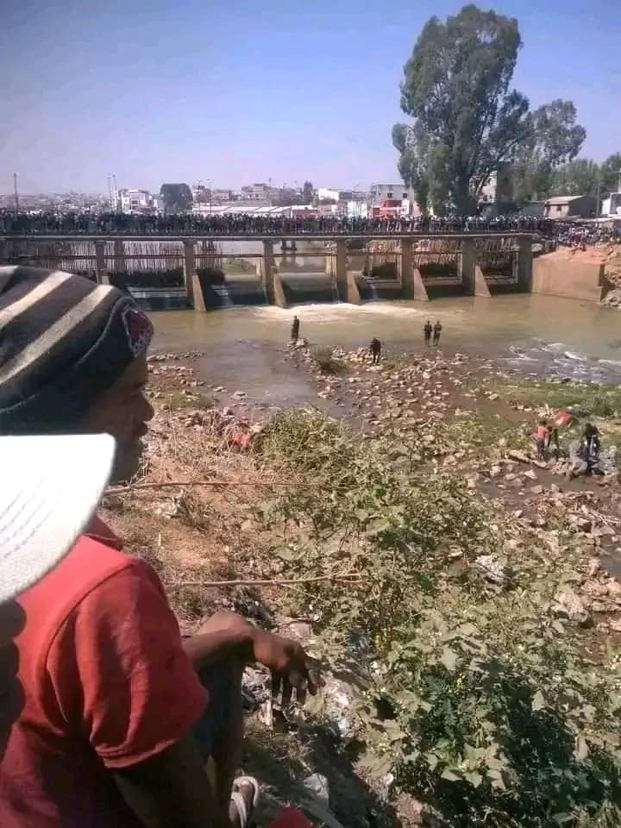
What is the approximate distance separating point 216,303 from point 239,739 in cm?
2388

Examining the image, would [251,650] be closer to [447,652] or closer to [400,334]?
[447,652]

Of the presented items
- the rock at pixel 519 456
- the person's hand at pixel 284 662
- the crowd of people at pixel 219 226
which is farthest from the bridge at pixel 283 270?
the person's hand at pixel 284 662

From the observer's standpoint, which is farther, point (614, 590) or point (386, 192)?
point (386, 192)

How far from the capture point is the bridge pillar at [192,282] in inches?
938

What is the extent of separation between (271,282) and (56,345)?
968 inches

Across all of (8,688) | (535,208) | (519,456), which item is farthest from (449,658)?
(535,208)

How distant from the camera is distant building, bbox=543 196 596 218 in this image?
55906mm

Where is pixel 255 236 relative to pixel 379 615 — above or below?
above

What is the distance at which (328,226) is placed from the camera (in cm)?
3253

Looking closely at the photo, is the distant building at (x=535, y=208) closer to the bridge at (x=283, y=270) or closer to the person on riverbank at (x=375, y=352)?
the bridge at (x=283, y=270)

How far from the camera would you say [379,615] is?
3.43 meters

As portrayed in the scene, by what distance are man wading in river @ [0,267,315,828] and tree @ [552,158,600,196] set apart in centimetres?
7434

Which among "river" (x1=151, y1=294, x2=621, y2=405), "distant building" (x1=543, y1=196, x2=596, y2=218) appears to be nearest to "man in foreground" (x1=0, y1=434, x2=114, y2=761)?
"river" (x1=151, y1=294, x2=621, y2=405)

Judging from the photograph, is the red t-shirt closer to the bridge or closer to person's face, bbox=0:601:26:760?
person's face, bbox=0:601:26:760
